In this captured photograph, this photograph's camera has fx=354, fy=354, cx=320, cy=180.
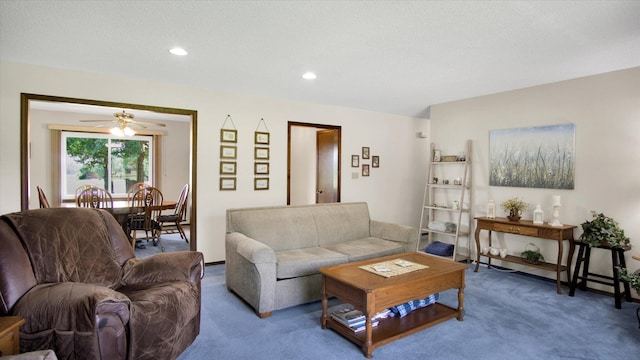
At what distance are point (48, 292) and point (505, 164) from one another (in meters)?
4.84

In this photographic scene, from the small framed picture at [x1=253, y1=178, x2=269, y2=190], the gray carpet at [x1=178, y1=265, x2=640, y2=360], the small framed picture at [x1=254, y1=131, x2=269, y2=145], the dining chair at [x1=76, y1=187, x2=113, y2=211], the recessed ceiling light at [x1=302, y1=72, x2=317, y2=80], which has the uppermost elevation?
the recessed ceiling light at [x1=302, y1=72, x2=317, y2=80]

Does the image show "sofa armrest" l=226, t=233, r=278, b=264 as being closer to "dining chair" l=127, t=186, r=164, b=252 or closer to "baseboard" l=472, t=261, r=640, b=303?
"dining chair" l=127, t=186, r=164, b=252

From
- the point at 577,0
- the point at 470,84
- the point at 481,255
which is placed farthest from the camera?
the point at 481,255

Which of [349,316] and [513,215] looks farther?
[513,215]

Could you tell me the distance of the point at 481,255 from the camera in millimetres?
4594

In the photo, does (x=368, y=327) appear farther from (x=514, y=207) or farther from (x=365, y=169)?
(x=365, y=169)

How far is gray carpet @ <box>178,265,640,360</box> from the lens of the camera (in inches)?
96.3

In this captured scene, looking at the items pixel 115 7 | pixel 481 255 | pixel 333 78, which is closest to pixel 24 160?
pixel 115 7

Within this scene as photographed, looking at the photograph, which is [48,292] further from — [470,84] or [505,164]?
[505,164]

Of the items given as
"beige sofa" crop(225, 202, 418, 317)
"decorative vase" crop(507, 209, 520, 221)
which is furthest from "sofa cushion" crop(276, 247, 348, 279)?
"decorative vase" crop(507, 209, 520, 221)

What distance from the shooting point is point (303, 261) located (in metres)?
3.22

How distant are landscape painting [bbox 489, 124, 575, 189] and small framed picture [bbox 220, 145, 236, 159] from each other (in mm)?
3487

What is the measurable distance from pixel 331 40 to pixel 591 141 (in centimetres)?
319

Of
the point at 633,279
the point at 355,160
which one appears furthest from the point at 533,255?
the point at 355,160
